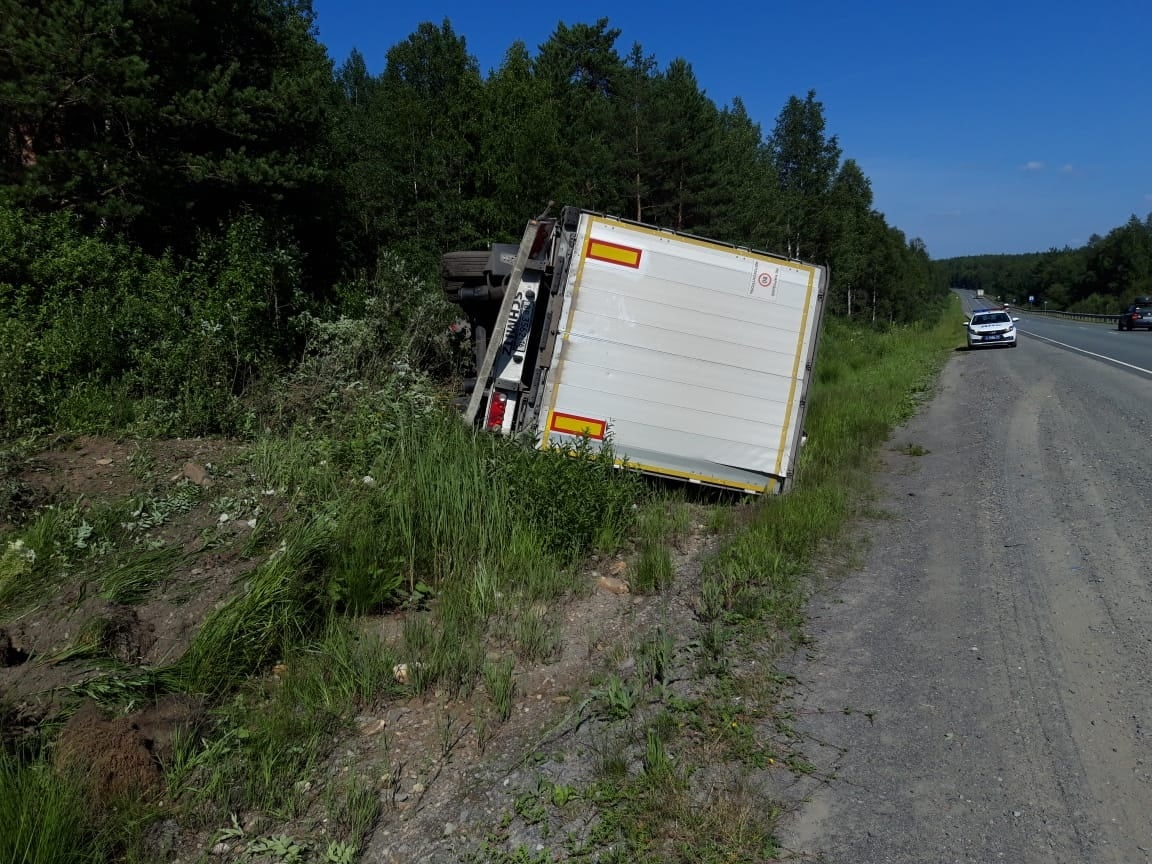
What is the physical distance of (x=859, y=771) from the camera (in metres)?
3.35

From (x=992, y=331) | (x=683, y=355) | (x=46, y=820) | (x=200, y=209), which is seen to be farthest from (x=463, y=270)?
(x=992, y=331)

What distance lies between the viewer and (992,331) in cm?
2806

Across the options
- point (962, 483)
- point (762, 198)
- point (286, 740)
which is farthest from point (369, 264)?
point (762, 198)

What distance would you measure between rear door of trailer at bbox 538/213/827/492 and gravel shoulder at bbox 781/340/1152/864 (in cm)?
152

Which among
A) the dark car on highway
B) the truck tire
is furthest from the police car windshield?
the truck tire

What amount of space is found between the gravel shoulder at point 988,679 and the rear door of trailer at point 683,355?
152 centimetres

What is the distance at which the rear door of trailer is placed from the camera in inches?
285

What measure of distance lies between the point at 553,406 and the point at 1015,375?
15.0 metres

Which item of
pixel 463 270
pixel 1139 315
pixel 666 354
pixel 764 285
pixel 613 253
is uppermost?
pixel 1139 315

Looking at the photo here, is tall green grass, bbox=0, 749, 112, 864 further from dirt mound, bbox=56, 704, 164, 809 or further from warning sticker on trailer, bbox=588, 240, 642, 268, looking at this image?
warning sticker on trailer, bbox=588, 240, 642, 268

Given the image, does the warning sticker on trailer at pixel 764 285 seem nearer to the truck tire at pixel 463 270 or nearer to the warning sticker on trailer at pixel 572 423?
the warning sticker on trailer at pixel 572 423

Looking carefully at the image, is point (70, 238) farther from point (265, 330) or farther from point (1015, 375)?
point (1015, 375)

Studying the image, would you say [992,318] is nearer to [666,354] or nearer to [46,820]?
[666,354]

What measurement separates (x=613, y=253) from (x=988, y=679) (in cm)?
476
